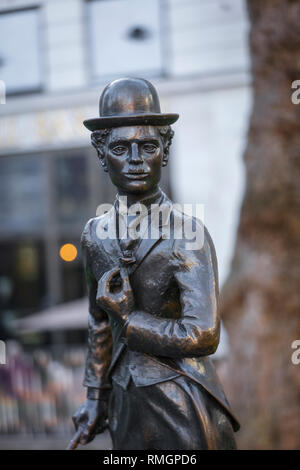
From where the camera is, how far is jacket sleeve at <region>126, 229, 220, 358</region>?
6.63ft

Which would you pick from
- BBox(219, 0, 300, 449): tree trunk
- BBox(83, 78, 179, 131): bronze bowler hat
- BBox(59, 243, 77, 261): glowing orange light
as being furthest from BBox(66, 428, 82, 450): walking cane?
BBox(59, 243, 77, 261): glowing orange light

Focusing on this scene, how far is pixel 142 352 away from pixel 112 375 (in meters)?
0.27

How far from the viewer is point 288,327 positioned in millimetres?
5098

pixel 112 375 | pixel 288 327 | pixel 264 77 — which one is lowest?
pixel 288 327

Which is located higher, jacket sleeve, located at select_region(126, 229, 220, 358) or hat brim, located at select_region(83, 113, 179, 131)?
hat brim, located at select_region(83, 113, 179, 131)

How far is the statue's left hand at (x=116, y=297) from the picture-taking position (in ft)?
6.82

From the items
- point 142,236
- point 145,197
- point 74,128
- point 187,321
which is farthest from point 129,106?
point 74,128

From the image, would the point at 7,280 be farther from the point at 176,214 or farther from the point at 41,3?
the point at 176,214

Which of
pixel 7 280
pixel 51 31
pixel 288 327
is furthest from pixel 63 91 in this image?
pixel 288 327

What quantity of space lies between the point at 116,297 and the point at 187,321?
0.26m

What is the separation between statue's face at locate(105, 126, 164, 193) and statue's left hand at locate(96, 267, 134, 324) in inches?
12.7

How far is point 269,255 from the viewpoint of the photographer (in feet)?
16.7

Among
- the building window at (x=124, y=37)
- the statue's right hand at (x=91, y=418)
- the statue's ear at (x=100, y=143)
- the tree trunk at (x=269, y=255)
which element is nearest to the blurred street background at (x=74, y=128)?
the building window at (x=124, y=37)

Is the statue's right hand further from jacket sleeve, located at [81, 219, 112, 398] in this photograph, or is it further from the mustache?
the mustache
